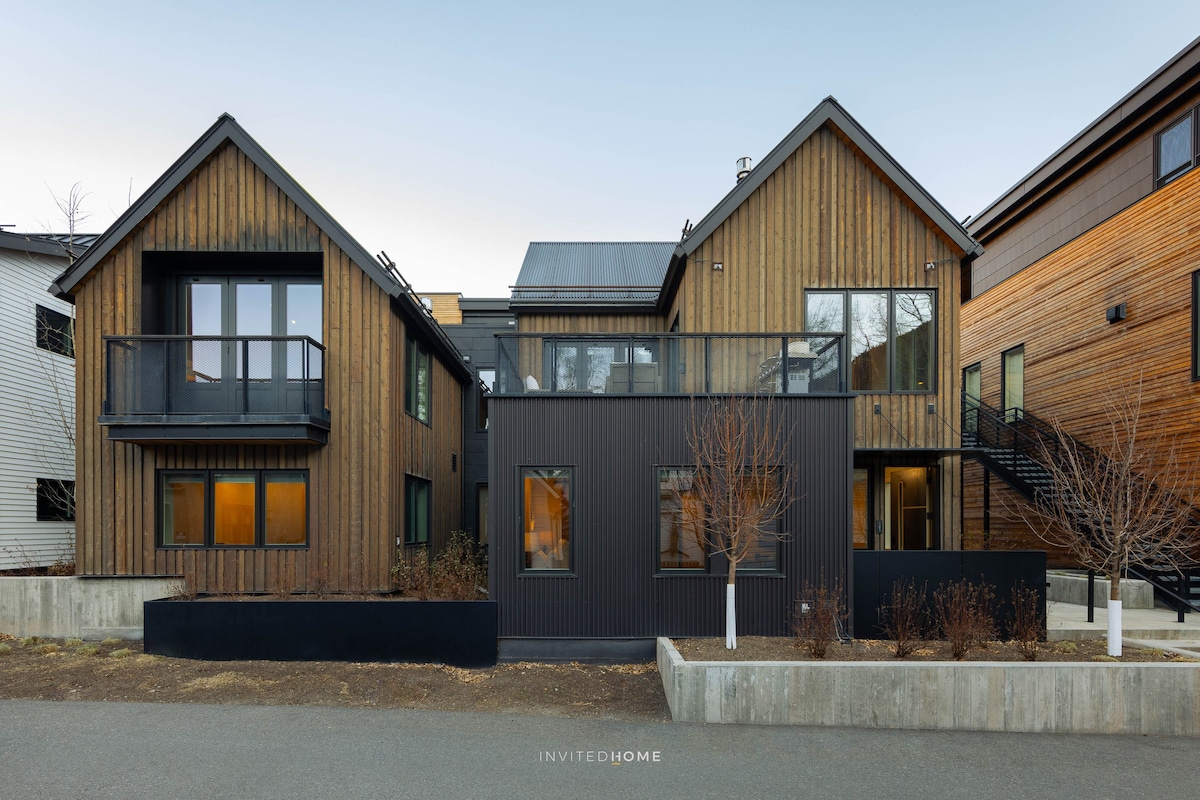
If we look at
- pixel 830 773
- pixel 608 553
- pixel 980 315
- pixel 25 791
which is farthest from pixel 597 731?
pixel 980 315

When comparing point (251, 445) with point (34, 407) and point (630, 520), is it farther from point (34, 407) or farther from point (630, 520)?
point (34, 407)

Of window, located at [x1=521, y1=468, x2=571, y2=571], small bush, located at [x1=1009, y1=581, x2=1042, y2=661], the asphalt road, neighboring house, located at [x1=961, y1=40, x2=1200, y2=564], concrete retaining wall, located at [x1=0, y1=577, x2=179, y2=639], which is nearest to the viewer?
the asphalt road

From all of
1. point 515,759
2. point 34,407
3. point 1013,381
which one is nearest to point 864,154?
point 1013,381

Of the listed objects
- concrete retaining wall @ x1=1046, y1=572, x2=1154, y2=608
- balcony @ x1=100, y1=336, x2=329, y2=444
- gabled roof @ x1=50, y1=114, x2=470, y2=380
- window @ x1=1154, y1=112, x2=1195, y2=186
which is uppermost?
window @ x1=1154, y1=112, x2=1195, y2=186

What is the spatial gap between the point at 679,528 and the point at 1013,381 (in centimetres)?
1335

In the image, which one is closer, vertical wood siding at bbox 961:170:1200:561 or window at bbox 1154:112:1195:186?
vertical wood siding at bbox 961:170:1200:561

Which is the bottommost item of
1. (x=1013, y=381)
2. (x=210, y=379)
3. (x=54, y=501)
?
(x=54, y=501)

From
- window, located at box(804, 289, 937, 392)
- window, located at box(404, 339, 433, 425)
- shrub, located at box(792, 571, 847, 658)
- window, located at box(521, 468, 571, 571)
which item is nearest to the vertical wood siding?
window, located at box(804, 289, 937, 392)

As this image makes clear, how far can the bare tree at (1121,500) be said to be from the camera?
8.25 metres

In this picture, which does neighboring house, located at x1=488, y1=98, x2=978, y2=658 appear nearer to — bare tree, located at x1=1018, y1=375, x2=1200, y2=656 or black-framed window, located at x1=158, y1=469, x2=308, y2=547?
bare tree, located at x1=1018, y1=375, x2=1200, y2=656

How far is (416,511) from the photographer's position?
45.0 feet

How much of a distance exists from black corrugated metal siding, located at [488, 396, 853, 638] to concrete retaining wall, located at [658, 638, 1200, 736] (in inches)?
88.5

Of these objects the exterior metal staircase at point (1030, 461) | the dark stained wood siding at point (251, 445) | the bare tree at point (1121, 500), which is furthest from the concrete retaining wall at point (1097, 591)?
the dark stained wood siding at point (251, 445)

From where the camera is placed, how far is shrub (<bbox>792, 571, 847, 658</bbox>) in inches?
350
